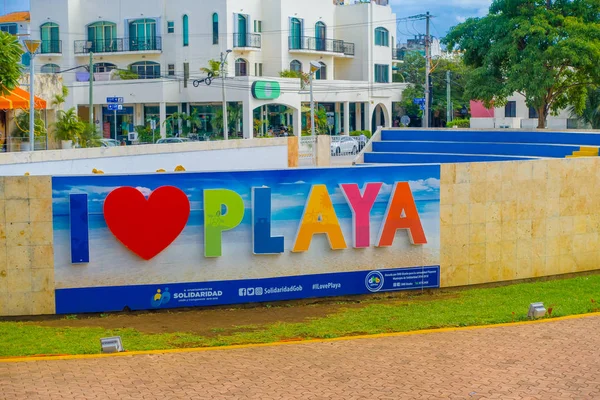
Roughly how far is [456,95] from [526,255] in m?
70.8

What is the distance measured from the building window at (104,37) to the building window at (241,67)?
29.7 feet

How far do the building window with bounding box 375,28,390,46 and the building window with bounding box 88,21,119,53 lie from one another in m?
22.2

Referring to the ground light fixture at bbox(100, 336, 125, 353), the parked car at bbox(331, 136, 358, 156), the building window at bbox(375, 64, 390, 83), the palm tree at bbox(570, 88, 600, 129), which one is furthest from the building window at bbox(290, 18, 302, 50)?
the ground light fixture at bbox(100, 336, 125, 353)

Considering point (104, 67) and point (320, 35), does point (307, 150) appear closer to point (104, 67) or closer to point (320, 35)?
point (104, 67)

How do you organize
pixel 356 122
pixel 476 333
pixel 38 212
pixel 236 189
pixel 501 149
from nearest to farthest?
pixel 476 333
pixel 38 212
pixel 236 189
pixel 501 149
pixel 356 122

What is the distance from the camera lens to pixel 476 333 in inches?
589

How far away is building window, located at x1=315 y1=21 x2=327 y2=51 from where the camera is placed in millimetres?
73875

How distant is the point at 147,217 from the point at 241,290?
2313 mm

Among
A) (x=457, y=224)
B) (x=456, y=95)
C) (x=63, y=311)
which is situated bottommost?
(x=63, y=311)

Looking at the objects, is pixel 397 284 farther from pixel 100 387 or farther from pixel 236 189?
pixel 100 387

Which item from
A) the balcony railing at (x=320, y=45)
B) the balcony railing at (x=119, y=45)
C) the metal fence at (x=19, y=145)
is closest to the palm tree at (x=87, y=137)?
the metal fence at (x=19, y=145)

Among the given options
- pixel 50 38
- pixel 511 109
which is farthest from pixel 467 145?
pixel 50 38

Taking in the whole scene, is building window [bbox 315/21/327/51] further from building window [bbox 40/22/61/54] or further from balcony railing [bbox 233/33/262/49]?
building window [bbox 40/22/61/54]

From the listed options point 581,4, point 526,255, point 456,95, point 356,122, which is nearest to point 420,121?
point 456,95
